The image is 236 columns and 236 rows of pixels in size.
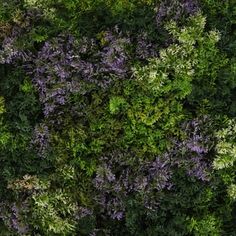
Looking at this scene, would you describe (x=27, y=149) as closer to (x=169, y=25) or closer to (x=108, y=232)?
(x=108, y=232)

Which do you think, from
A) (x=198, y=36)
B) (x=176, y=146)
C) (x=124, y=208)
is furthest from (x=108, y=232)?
(x=198, y=36)

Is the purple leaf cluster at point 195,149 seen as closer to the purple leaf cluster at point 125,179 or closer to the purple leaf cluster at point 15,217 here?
the purple leaf cluster at point 125,179

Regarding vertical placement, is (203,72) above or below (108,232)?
above

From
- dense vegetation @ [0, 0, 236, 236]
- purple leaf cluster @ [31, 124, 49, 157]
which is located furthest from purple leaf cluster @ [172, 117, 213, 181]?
purple leaf cluster @ [31, 124, 49, 157]

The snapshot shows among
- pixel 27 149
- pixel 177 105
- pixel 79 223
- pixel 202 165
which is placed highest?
pixel 177 105

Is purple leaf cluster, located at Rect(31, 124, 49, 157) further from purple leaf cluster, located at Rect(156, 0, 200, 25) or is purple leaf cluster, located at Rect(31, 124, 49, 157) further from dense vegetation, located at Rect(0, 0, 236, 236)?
purple leaf cluster, located at Rect(156, 0, 200, 25)

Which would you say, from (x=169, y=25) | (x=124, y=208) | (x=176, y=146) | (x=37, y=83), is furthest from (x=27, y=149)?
(x=169, y=25)
